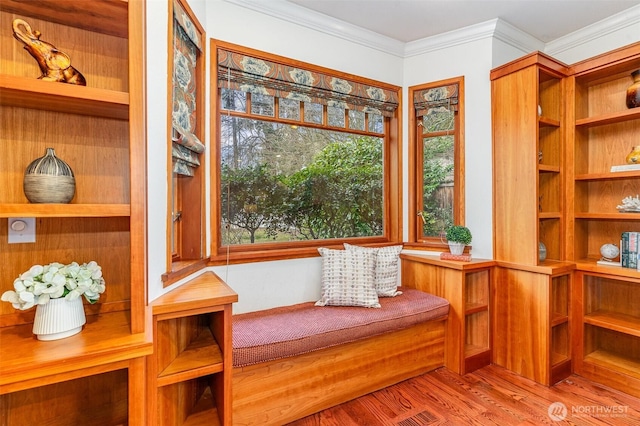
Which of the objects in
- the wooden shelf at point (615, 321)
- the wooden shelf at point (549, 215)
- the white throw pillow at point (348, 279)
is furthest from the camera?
the wooden shelf at point (549, 215)

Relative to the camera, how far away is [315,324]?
1.92 metres

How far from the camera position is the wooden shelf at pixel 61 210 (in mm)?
996

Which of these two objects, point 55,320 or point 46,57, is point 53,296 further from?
point 46,57

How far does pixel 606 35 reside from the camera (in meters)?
2.54

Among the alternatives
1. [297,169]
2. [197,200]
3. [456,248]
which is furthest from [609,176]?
[197,200]

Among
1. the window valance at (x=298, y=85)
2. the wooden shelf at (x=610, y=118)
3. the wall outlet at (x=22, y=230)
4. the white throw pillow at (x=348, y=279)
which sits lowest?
the white throw pillow at (x=348, y=279)

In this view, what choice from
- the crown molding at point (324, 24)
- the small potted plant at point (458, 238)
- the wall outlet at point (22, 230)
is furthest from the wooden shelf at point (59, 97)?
the small potted plant at point (458, 238)

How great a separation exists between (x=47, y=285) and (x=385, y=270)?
2059 millimetres

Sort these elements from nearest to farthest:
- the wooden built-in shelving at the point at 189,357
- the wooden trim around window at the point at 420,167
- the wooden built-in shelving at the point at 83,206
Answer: the wooden built-in shelving at the point at 83,206 → the wooden built-in shelving at the point at 189,357 → the wooden trim around window at the point at 420,167

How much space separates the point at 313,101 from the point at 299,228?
105cm

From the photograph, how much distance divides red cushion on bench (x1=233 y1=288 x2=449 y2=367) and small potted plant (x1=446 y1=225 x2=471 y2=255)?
0.44m

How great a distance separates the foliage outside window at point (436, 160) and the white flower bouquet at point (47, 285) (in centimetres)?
251

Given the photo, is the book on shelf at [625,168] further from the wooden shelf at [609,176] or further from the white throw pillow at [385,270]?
the white throw pillow at [385,270]

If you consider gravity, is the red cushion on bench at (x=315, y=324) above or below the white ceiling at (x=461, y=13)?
below
